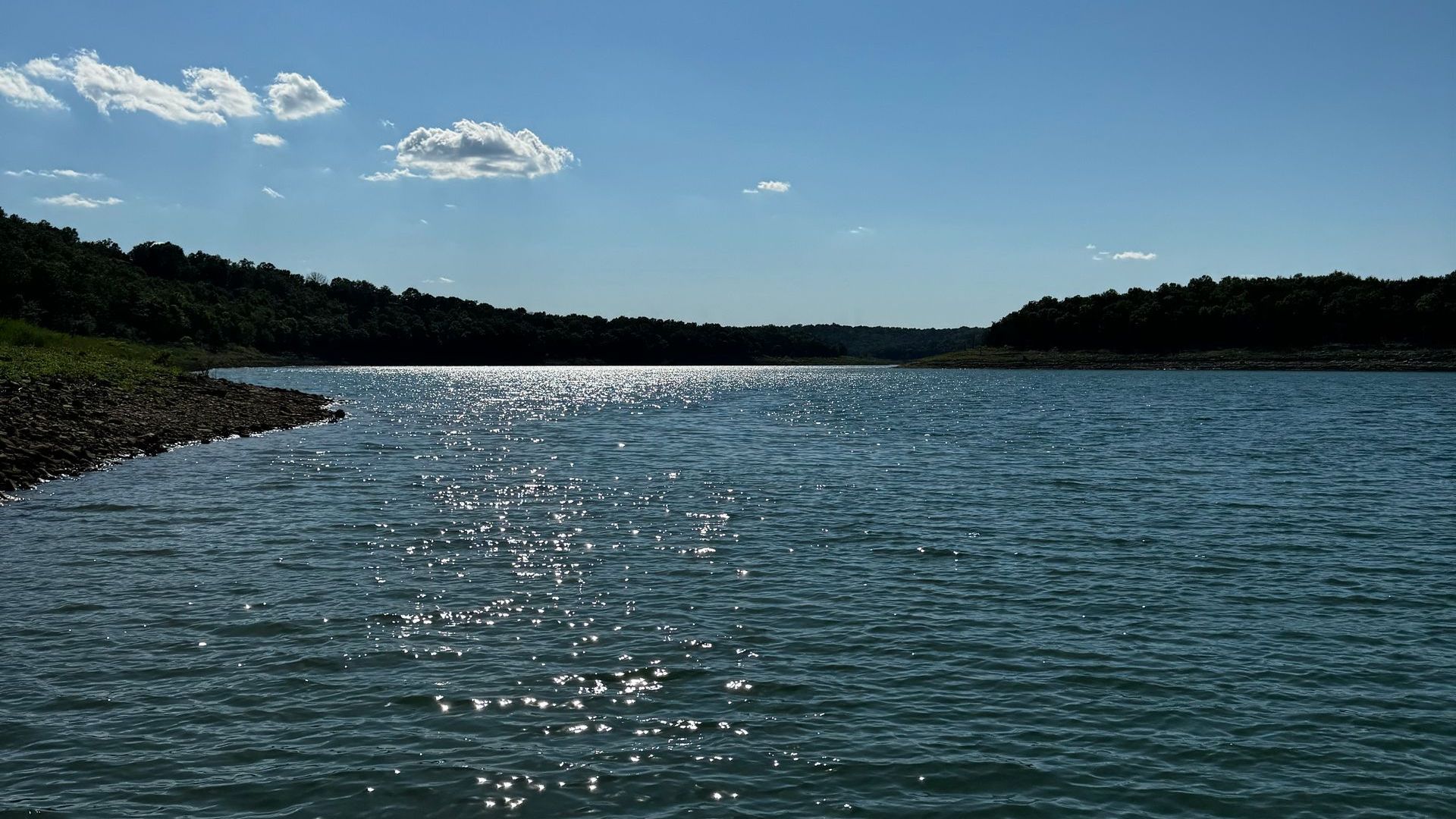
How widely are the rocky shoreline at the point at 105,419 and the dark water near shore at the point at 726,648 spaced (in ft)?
7.63

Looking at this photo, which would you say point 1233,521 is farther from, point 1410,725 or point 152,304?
point 152,304

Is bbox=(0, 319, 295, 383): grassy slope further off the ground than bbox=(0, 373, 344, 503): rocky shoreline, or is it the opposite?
bbox=(0, 319, 295, 383): grassy slope

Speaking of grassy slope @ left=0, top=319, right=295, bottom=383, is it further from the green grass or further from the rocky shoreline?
the rocky shoreline

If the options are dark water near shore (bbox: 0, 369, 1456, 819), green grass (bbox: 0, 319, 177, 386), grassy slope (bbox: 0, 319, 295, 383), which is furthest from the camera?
grassy slope (bbox: 0, 319, 295, 383)

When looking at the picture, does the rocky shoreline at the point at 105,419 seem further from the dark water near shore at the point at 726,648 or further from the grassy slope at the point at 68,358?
the dark water near shore at the point at 726,648

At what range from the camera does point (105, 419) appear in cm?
4488

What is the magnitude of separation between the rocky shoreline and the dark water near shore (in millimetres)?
2325

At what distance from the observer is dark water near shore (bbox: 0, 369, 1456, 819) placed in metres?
10.7

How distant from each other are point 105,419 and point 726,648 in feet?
133

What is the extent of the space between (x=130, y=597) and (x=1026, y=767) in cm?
1580

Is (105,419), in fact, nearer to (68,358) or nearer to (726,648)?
(68,358)

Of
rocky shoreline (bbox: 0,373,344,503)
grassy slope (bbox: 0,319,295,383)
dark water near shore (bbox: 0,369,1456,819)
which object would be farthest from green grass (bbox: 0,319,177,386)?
dark water near shore (bbox: 0,369,1456,819)

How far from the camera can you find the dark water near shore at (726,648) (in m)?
10.7

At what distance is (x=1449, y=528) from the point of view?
26969mm
